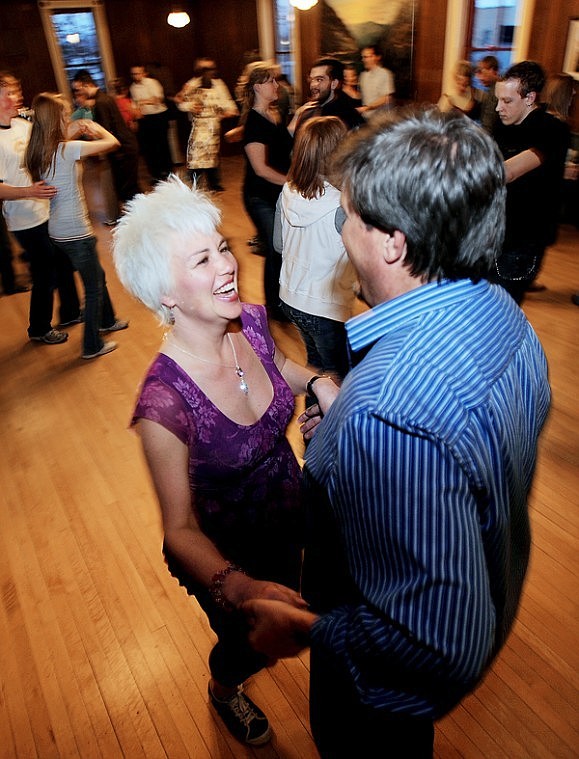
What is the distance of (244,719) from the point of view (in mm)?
1779

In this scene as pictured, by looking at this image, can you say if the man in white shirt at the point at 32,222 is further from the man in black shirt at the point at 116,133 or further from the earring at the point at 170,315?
the man in black shirt at the point at 116,133

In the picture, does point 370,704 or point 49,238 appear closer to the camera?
point 370,704

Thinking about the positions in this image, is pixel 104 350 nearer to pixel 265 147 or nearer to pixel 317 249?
pixel 265 147

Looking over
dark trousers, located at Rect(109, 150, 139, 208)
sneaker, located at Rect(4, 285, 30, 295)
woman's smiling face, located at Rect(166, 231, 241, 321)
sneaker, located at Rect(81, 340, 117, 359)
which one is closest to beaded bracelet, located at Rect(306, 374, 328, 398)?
woman's smiling face, located at Rect(166, 231, 241, 321)

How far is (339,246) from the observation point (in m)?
2.66

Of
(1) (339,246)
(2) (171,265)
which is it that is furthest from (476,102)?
(2) (171,265)

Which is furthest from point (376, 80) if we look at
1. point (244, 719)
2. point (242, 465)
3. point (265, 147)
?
point (244, 719)

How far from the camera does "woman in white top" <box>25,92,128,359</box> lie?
136 inches

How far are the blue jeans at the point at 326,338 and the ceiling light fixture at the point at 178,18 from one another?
10860mm

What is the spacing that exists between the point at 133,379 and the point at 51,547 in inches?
60.9

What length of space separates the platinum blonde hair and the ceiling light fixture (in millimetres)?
11944

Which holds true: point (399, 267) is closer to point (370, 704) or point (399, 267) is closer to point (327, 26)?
point (370, 704)

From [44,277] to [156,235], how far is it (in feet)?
10.8

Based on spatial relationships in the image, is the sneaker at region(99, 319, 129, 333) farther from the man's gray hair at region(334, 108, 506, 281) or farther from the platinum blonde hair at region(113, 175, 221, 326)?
the man's gray hair at region(334, 108, 506, 281)
